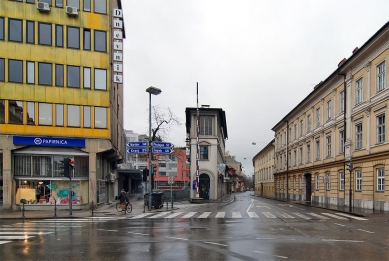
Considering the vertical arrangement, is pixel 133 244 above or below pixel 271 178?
above

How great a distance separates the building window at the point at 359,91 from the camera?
28.4m

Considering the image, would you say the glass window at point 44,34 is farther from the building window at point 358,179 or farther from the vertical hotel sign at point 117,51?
the building window at point 358,179

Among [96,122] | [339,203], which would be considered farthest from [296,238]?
[339,203]

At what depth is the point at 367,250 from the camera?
383 inches

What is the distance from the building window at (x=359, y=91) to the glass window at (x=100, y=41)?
2092 cm

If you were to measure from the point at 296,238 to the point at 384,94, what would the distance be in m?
17.0

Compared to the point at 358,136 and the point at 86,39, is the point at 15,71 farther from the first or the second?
the point at 358,136

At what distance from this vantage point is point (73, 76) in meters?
26.3

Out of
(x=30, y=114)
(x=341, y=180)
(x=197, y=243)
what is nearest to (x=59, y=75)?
(x=30, y=114)

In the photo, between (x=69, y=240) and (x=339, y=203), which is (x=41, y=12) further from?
(x=339, y=203)

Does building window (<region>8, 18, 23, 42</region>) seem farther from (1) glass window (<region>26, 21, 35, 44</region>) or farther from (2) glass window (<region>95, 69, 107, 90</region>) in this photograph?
(2) glass window (<region>95, 69, 107, 90</region>)

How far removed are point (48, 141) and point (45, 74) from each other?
500 cm

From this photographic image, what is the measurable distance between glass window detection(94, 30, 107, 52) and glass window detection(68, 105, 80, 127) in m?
4.86

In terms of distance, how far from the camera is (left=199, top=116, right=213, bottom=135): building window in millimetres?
44344
